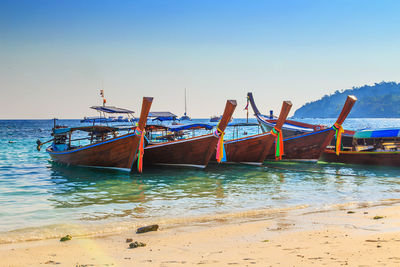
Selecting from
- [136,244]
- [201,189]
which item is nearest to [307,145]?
[201,189]

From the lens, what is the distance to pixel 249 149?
20.2 meters

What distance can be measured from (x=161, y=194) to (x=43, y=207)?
3.65 meters

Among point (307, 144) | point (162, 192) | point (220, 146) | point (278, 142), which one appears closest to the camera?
point (162, 192)

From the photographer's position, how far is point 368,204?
10180 mm

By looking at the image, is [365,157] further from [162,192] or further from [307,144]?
[162,192]

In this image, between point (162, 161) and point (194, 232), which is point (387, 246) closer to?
point (194, 232)

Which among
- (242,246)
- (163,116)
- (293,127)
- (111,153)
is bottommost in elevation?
(242,246)

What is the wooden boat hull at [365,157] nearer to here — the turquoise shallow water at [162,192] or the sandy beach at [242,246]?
the turquoise shallow water at [162,192]

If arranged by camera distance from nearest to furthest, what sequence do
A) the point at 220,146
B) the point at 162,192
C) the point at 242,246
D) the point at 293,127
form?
the point at 242,246 → the point at 162,192 → the point at 220,146 → the point at 293,127

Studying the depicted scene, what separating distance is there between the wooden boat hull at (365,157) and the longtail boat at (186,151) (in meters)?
8.64

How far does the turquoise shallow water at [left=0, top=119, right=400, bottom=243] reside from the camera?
29.6 feet

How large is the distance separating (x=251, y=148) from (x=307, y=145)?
4.24 metres

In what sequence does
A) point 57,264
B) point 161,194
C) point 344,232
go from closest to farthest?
→ 1. point 57,264
2. point 344,232
3. point 161,194

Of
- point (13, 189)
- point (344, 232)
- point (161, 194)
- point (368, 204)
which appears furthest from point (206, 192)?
point (13, 189)
